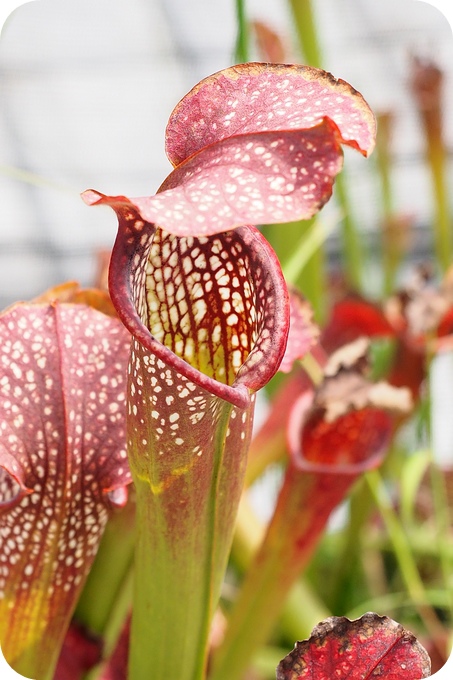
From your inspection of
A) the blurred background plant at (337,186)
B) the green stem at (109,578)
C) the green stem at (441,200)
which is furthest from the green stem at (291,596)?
the green stem at (441,200)

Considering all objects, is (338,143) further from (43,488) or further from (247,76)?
(43,488)

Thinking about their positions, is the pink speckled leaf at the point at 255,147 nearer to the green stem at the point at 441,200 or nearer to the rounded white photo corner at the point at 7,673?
the rounded white photo corner at the point at 7,673

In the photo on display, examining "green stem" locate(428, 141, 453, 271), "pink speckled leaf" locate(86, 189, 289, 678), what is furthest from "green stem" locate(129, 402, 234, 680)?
"green stem" locate(428, 141, 453, 271)

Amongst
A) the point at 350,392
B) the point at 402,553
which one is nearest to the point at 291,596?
the point at 402,553

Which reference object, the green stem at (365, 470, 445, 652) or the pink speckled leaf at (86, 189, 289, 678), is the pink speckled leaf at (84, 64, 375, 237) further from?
the green stem at (365, 470, 445, 652)

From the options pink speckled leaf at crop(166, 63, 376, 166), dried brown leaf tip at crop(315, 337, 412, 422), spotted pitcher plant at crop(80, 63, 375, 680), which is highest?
dried brown leaf tip at crop(315, 337, 412, 422)

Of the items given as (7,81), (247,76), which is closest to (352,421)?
(247,76)
